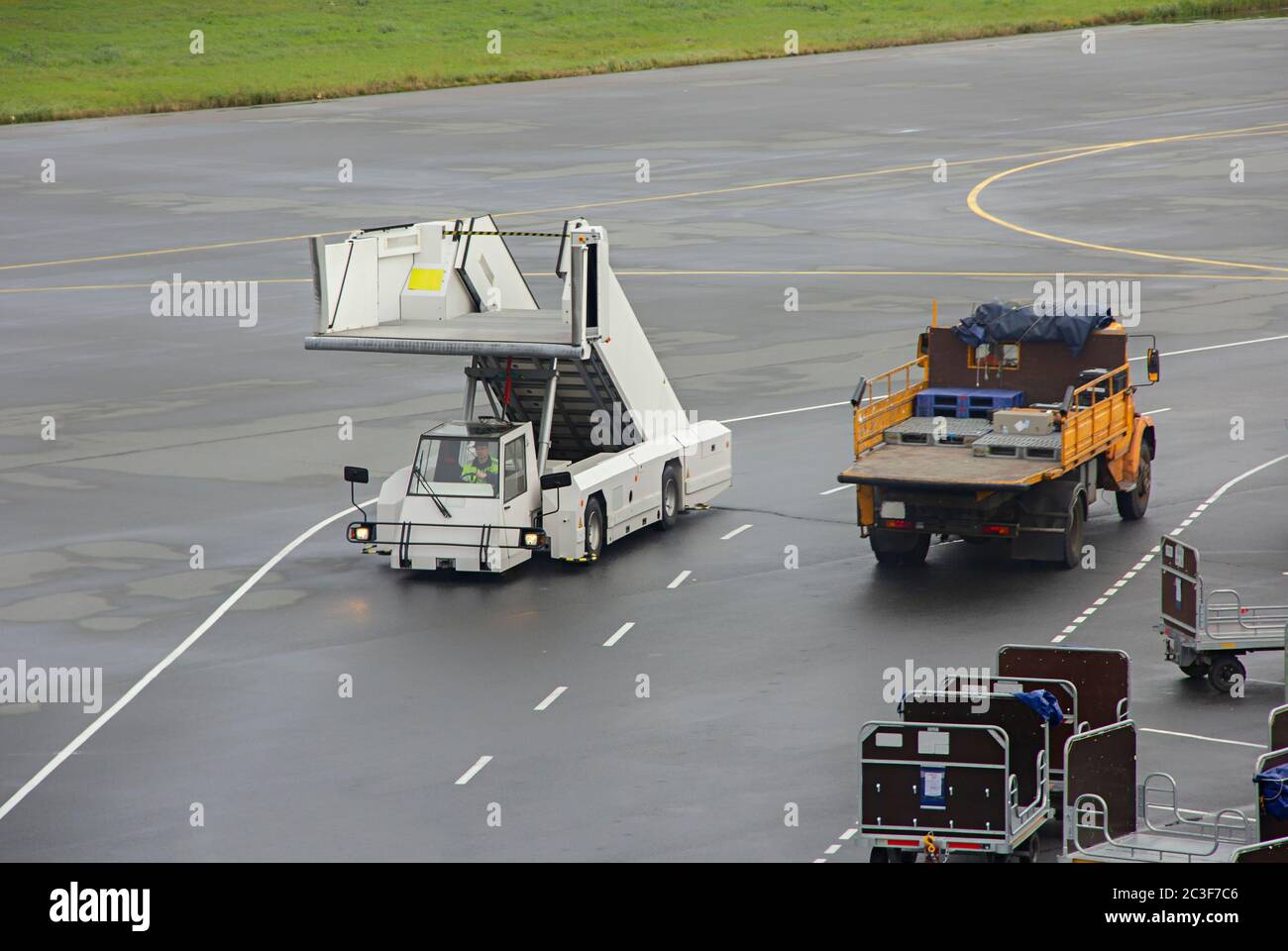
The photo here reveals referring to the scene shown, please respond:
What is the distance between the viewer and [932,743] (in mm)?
20703

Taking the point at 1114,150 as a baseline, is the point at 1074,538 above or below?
below

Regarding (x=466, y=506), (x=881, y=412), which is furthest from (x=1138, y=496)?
(x=466, y=506)

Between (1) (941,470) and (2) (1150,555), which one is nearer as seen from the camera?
(1) (941,470)

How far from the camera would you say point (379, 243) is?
3522 centimetres

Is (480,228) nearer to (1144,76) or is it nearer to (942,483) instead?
(942,483)

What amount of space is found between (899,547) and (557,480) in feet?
18.0

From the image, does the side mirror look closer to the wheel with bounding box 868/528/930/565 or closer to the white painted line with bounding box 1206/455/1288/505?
the wheel with bounding box 868/528/930/565

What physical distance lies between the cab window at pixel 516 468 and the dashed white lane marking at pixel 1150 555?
8941 mm

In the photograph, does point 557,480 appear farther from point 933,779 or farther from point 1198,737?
point 933,779

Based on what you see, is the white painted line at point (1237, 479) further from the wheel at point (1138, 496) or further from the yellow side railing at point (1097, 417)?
the yellow side railing at point (1097, 417)

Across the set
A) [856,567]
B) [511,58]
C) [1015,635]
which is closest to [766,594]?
[856,567]

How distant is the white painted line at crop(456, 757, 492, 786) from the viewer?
24.8 m

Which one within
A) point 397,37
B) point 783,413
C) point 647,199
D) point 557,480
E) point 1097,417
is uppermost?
point 397,37

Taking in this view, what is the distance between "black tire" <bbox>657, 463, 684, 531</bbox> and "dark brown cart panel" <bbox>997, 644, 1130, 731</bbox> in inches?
521
